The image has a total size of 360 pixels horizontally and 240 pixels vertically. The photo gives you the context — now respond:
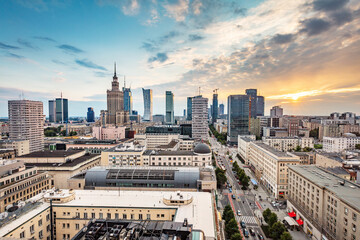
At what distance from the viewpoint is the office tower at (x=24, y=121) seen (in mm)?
147375

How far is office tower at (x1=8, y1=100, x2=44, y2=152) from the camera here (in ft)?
484

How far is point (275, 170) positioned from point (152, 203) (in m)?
54.6

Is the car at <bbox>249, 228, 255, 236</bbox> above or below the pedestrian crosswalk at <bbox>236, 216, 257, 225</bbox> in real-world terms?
above

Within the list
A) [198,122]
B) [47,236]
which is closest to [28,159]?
[47,236]

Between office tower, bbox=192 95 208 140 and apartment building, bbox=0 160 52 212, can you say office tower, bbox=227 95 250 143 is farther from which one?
apartment building, bbox=0 160 52 212

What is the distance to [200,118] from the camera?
169000 millimetres

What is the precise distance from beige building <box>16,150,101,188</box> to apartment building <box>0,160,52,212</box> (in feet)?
24.7

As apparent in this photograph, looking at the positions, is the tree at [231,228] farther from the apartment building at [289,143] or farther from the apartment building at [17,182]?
the apartment building at [289,143]

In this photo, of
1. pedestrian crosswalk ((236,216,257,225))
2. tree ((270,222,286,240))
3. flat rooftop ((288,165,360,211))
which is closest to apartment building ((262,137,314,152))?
flat rooftop ((288,165,360,211))

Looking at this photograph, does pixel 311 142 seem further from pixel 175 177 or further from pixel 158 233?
pixel 158 233

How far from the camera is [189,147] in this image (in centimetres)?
13750

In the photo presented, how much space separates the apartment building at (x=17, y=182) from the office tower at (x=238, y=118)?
515 feet

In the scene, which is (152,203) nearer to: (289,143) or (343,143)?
(289,143)

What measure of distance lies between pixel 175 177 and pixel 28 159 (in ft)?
214
